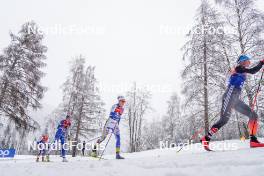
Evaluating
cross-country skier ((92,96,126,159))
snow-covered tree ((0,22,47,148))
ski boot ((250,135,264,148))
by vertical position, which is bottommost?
ski boot ((250,135,264,148))

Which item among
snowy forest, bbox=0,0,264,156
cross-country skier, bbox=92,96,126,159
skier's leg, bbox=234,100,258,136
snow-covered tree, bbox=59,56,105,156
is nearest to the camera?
skier's leg, bbox=234,100,258,136

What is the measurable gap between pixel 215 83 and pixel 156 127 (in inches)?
1926

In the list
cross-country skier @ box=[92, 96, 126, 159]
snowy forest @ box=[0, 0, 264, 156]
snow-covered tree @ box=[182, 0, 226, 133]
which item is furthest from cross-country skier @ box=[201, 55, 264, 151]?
snow-covered tree @ box=[182, 0, 226, 133]

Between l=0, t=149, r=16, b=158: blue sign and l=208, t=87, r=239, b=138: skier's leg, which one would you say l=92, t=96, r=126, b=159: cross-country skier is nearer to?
l=208, t=87, r=239, b=138: skier's leg

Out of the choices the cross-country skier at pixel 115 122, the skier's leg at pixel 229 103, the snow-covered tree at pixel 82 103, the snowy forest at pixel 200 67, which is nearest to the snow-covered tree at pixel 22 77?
the snowy forest at pixel 200 67

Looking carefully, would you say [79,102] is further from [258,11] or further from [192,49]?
[258,11]

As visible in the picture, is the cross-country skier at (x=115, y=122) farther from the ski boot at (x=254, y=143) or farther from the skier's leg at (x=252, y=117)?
the ski boot at (x=254, y=143)

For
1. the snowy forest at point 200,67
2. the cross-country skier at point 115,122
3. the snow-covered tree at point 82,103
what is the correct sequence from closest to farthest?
1. the cross-country skier at point 115,122
2. the snowy forest at point 200,67
3. the snow-covered tree at point 82,103

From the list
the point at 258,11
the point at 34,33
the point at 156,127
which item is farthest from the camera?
the point at 156,127

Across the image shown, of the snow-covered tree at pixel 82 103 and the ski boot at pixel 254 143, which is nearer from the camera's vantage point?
the ski boot at pixel 254 143

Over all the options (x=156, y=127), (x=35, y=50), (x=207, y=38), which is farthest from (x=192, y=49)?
(x=156, y=127)

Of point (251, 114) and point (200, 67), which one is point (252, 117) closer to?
point (251, 114)

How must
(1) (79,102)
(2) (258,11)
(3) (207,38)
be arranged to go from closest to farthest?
(2) (258,11) < (3) (207,38) < (1) (79,102)

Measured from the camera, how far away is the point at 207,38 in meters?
18.0
